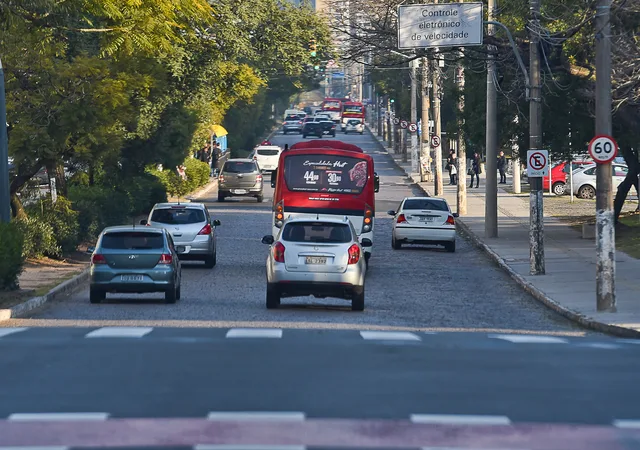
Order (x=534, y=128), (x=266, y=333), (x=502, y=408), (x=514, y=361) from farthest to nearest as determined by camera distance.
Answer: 1. (x=534, y=128)
2. (x=266, y=333)
3. (x=514, y=361)
4. (x=502, y=408)

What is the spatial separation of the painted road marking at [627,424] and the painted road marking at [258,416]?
2550 millimetres

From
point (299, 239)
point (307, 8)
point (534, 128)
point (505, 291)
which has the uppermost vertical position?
point (307, 8)

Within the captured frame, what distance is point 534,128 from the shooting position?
27.3m

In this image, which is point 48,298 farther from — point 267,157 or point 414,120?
point 414,120

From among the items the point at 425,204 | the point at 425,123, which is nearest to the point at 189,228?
the point at 425,204

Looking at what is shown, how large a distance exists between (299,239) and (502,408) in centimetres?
1116

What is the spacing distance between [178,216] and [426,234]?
26.8 ft

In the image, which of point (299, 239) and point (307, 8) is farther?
point (307, 8)

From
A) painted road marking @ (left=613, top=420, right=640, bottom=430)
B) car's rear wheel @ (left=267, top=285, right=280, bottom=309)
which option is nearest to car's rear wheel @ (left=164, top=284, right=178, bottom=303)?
car's rear wheel @ (left=267, top=285, right=280, bottom=309)

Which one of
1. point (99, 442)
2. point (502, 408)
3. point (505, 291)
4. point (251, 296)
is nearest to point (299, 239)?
point (251, 296)

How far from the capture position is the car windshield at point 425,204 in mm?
35344

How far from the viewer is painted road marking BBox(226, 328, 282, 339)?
16078 millimetres

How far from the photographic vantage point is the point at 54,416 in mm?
9742

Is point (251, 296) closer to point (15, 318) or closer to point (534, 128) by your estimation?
point (15, 318)
